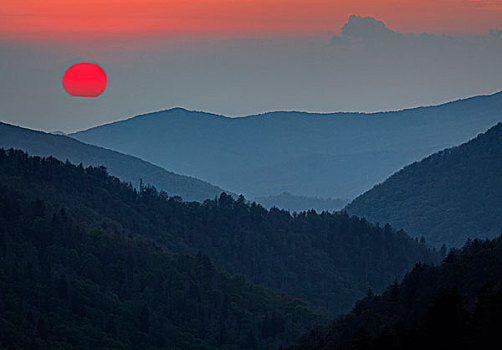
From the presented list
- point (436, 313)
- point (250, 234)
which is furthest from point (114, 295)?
point (436, 313)

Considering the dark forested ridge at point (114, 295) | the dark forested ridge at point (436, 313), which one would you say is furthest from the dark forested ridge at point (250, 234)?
the dark forested ridge at point (436, 313)

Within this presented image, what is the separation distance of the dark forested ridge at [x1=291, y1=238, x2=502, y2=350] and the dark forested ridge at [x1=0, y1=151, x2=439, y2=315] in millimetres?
49633

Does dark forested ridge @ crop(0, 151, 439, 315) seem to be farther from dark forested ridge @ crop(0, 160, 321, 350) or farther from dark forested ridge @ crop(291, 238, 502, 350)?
dark forested ridge @ crop(291, 238, 502, 350)

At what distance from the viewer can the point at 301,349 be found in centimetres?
7656

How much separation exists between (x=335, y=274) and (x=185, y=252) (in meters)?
24.0

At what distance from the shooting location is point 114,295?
10519 centimetres

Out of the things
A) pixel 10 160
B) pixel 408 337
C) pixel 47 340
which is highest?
pixel 10 160

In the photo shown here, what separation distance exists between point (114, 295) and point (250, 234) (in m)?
44.1

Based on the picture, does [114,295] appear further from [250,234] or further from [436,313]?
[436,313]

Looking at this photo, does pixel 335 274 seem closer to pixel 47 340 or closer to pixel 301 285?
pixel 301 285

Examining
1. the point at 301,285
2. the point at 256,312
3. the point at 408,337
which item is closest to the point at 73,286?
the point at 256,312

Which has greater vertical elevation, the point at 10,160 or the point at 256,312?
the point at 10,160

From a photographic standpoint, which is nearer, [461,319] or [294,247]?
[461,319]

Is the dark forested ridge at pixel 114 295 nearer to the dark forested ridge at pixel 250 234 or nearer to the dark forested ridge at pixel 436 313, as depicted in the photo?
the dark forested ridge at pixel 250 234
